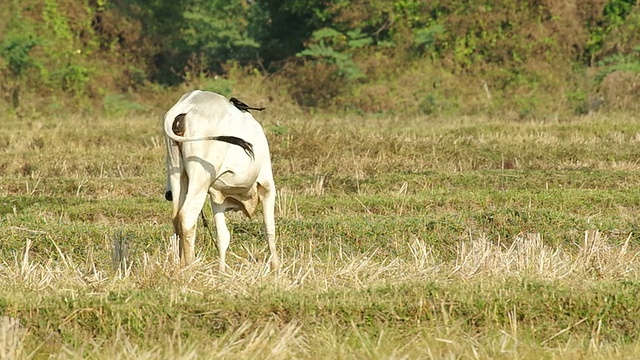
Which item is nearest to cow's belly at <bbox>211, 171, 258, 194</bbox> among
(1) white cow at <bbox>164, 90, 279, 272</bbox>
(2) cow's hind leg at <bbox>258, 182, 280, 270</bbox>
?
(1) white cow at <bbox>164, 90, 279, 272</bbox>

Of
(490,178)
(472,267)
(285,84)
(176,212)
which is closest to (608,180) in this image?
(490,178)

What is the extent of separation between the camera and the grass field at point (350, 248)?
5.91m

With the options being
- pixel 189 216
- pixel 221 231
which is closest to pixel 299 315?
pixel 189 216

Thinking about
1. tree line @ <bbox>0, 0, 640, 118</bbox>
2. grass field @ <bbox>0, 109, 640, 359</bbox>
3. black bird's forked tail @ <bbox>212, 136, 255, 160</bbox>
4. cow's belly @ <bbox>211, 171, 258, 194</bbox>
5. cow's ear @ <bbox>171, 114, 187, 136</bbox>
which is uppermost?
cow's ear @ <bbox>171, 114, 187, 136</bbox>

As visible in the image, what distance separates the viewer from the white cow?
734 cm

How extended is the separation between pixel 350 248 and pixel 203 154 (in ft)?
7.38

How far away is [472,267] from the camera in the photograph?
730cm

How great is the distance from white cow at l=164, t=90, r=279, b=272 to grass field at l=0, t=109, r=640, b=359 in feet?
1.03

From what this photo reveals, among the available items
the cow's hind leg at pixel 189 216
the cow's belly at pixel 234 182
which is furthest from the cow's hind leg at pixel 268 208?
the cow's hind leg at pixel 189 216

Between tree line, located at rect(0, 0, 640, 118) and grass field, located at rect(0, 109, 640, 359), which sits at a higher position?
grass field, located at rect(0, 109, 640, 359)

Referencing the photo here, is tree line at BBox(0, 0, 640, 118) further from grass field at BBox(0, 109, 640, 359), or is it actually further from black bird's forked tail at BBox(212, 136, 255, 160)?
black bird's forked tail at BBox(212, 136, 255, 160)

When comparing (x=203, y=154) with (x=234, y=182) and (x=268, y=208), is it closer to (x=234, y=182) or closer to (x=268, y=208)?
(x=234, y=182)

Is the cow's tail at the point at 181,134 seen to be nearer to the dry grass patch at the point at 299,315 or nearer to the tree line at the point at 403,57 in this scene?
the dry grass patch at the point at 299,315

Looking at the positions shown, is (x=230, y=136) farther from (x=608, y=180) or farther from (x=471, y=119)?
(x=471, y=119)
